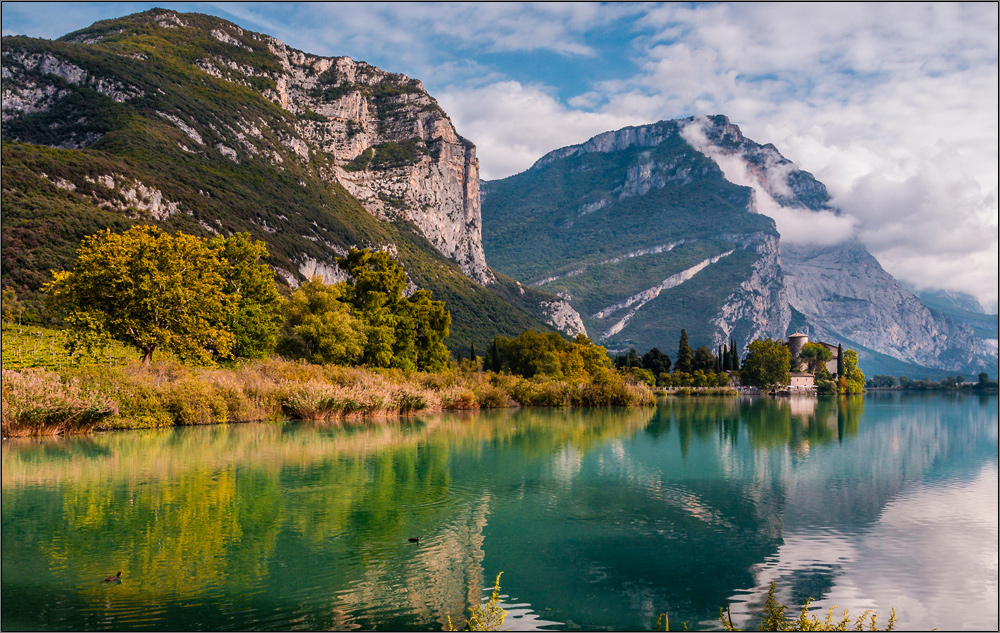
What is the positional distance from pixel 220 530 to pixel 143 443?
12.9 metres

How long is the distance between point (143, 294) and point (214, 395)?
553 centimetres

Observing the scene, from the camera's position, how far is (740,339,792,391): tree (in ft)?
379

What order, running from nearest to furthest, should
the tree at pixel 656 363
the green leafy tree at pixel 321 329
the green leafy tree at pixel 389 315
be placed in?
1. the green leafy tree at pixel 321 329
2. the green leafy tree at pixel 389 315
3. the tree at pixel 656 363

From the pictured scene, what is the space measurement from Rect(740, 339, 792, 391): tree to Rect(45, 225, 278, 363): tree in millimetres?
100179

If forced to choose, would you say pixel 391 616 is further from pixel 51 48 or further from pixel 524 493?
pixel 51 48

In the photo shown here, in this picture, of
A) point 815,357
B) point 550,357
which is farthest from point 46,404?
point 815,357

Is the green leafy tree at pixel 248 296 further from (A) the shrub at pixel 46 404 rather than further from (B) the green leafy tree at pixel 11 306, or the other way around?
(B) the green leafy tree at pixel 11 306

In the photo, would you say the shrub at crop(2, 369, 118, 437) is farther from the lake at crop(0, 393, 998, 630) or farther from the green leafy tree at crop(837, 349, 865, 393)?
the green leafy tree at crop(837, 349, 865, 393)

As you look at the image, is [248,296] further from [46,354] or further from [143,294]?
[46,354]

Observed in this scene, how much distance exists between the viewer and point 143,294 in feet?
101

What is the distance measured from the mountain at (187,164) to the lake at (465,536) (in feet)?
187

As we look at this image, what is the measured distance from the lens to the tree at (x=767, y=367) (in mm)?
115644

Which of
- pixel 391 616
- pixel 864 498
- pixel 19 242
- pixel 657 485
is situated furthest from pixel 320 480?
pixel 19 242

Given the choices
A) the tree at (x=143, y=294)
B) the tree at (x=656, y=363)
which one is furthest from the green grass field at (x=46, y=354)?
the tree at (x=656, y=363)
